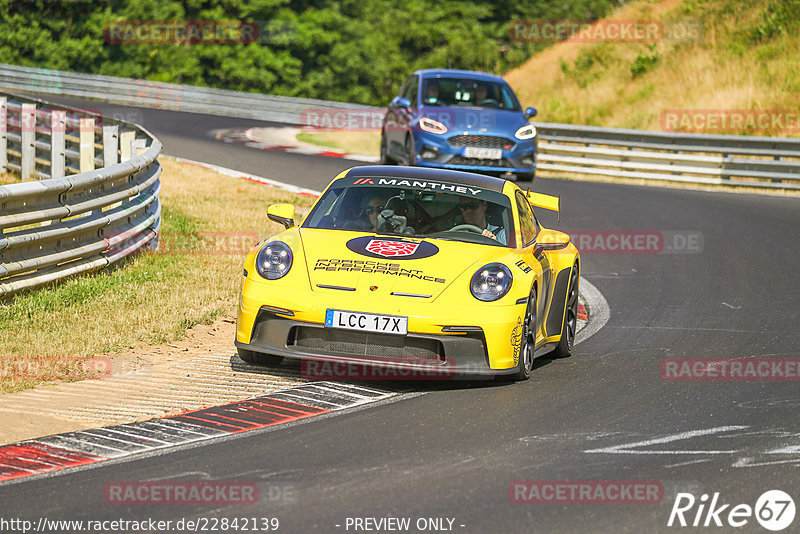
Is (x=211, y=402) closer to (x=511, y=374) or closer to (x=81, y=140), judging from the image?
(x=511, y=374)

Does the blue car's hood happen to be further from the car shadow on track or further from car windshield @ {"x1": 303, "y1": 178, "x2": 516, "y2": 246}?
the car shadow on track

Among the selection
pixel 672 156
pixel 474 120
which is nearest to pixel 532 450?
pixel 474 120

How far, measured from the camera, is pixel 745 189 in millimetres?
21688

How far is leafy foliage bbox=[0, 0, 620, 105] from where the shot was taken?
50750mm

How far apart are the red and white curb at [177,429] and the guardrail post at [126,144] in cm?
945

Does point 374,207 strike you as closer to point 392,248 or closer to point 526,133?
point 392,248

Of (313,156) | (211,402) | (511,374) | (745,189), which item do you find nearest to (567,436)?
(511,374)

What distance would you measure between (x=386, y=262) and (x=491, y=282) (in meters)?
0.68

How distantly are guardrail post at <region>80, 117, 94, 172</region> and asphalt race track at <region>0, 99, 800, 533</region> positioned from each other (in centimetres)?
892

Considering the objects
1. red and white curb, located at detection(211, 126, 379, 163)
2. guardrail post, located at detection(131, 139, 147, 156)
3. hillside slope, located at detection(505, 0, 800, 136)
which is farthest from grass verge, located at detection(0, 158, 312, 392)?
hillside slope, located at detection(505, 0, 800, 136)

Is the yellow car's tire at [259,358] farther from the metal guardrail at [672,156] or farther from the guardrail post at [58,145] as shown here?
the metal guardrail at [672,156]

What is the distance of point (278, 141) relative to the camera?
2753 centimetres

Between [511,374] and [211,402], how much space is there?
1.96m

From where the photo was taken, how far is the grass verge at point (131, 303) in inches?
311
